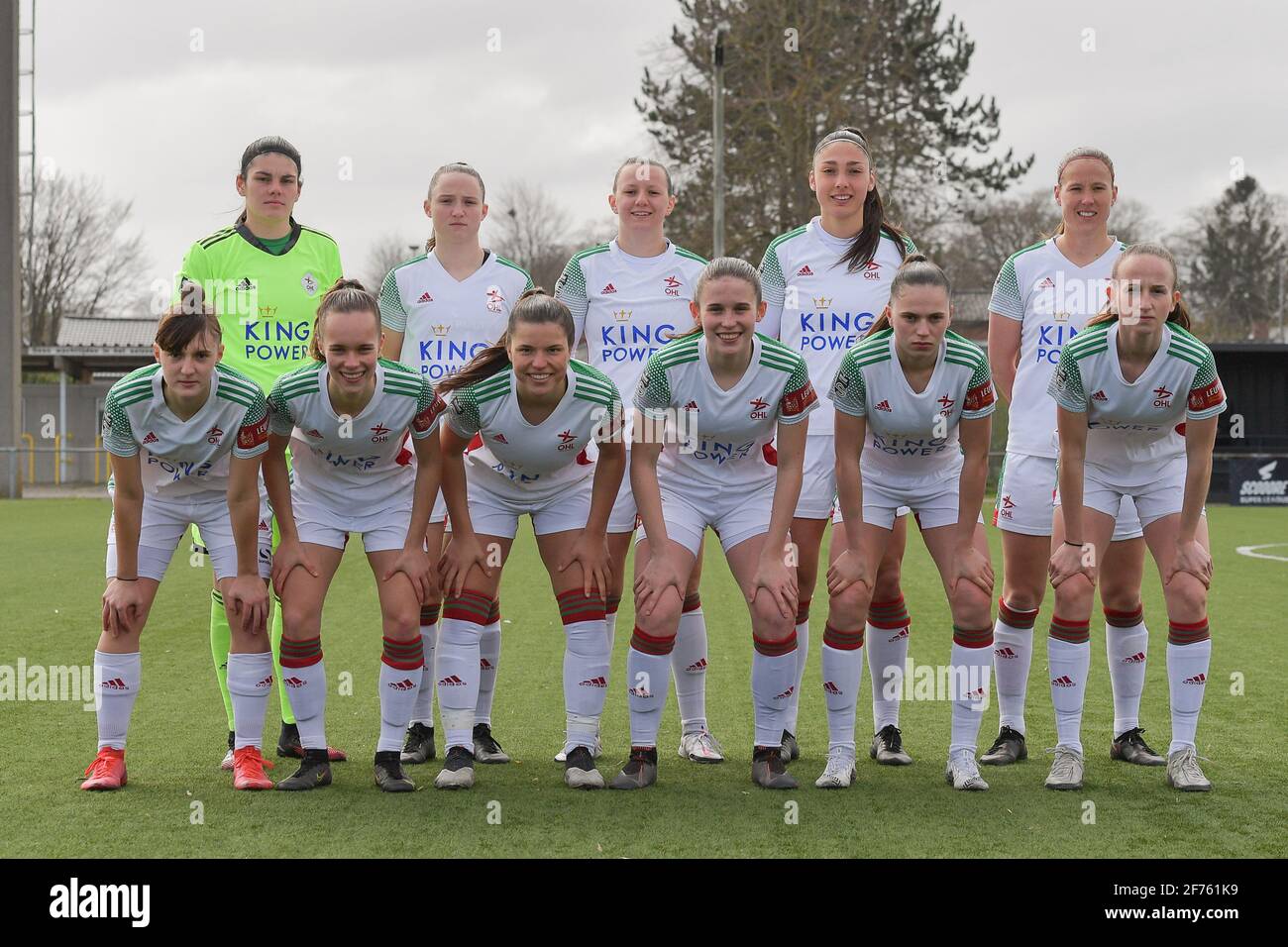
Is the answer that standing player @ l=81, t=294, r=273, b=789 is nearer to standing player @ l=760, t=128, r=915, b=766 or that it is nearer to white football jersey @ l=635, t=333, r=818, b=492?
white football jersey @ l=635, t=333, r=818, b=492

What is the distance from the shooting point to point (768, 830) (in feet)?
13.8

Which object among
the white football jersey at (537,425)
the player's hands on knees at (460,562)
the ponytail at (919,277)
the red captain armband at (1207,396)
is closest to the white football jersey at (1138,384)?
the red captain armband at (1207,396)

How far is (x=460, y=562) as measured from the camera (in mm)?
5016

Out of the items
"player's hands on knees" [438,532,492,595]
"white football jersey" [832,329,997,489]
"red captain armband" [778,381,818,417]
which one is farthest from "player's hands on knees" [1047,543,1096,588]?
"player's hands on knees" [438,532,492,595]

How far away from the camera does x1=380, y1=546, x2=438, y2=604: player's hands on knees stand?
4.92 meters

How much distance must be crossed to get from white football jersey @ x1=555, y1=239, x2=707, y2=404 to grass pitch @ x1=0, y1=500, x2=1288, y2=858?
1.63 m

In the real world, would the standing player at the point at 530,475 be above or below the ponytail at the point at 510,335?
below

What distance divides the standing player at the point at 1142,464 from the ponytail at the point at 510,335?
5.95 feet

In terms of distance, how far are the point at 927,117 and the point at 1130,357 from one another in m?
26.0

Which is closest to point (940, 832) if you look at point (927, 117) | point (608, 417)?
point (608, 417)

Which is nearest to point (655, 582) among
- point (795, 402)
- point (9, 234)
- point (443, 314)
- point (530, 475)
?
point (530, 475)

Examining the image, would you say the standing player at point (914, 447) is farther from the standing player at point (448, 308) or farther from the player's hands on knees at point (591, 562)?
the standing player at point (448, 308)

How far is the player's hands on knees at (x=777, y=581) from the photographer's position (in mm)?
4859
